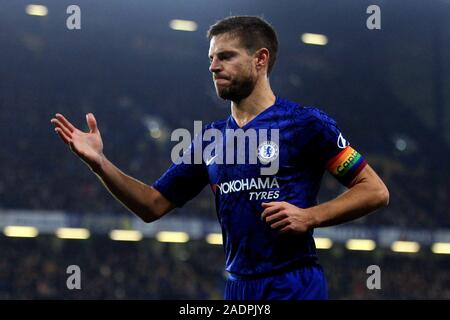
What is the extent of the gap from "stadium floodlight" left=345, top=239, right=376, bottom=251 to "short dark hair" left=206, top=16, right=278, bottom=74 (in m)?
17.6

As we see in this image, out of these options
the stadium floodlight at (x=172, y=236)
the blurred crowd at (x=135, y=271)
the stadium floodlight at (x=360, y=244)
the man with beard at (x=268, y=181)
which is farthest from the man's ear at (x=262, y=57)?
the stadium floodlight at (x=360, y=244)

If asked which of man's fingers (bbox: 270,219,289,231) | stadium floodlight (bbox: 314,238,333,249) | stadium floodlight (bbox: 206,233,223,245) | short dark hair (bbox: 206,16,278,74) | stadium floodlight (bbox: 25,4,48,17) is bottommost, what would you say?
stadium floodlight (bbox: 314,238,333,249)

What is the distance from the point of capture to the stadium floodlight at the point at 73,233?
19.6 m

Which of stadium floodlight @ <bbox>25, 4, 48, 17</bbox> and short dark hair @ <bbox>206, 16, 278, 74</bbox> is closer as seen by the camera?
short dark hair @ <bbox>206, 16, 278, 74</bbox>

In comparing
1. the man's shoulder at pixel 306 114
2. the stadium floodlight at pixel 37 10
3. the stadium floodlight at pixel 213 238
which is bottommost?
the stadium floodlight at pixel 213 238

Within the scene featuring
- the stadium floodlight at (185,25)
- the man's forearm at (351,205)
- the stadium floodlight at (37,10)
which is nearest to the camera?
the man's forearm at (351,205)

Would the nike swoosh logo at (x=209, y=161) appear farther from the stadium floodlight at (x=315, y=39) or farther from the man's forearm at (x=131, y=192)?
the stadium floodlight at (x=315, y=39)

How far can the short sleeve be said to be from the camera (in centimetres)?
378

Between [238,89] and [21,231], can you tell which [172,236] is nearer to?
[21,231]

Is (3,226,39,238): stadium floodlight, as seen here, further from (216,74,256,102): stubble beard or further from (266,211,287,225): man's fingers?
(266,211,287,225): man's fingers

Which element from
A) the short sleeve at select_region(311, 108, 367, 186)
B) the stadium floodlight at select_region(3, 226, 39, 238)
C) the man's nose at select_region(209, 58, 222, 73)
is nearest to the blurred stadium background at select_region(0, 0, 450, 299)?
the stadium floodlight at select_region(3, 226, 39, 238)

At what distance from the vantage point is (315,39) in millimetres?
23359

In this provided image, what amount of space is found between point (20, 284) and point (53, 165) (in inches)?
128
